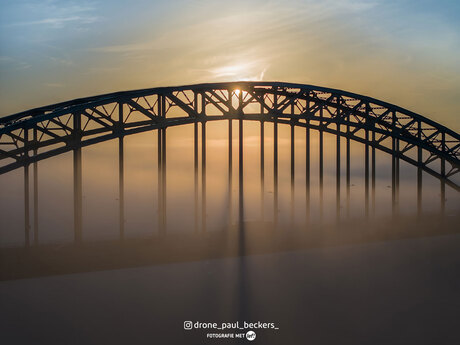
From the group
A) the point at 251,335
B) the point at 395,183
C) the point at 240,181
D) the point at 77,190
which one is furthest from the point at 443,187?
the point at 251,335

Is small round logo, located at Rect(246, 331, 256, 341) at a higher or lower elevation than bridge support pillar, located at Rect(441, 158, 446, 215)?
lower

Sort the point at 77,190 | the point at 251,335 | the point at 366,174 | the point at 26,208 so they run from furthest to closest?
the point at 366,174 < the point at 26,208 < the point at 77,190 < the point at 251,335

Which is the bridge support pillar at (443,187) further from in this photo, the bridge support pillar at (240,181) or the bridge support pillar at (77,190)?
the bridge support pillar at (77,190)

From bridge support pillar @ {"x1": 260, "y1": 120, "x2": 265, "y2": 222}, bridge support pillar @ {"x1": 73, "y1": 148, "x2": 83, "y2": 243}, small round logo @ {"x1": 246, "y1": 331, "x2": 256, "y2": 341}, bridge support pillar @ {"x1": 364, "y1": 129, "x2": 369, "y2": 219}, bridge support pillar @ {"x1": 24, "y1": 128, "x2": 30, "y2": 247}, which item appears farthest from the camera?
bridge support pillar @ {"x1": 364, "y1": 129, "x2": 369, "y2": 219}

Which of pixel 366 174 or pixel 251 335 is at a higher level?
pixel 366 174

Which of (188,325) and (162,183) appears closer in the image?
(188,325)

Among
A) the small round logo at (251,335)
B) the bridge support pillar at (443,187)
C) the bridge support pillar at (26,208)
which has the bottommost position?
the small round logo at (251,335)

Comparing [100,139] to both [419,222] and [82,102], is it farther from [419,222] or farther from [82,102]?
[419,222]

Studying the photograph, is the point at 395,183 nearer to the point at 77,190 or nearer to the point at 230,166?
the point at 230,166

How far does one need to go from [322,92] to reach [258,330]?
883 inches

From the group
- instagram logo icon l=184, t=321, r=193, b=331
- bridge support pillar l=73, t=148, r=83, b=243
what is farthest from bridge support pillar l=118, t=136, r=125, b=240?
instagram logo icon l=184, t=321, r=193, b=331

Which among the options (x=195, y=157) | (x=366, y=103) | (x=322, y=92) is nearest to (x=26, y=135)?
(x=195, y=157)

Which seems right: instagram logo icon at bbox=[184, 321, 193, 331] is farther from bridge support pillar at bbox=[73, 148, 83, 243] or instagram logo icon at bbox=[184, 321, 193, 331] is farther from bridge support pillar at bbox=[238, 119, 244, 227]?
bridge support pillar at bbox=[238, 119, 244, 227]

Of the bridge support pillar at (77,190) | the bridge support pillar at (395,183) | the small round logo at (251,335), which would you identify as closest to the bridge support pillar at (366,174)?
the bridge support pillar at (395,183)
